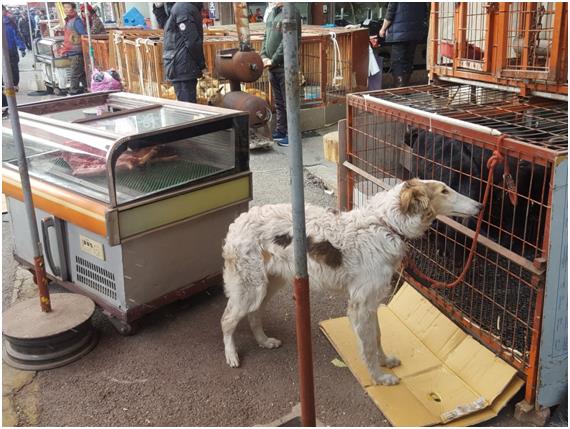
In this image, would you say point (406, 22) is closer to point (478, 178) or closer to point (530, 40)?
point (530, 40)

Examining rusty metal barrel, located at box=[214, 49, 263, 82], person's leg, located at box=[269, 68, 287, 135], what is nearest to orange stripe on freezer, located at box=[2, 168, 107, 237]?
rusty metal barrel, located at box=[214, 49, 263, 82]

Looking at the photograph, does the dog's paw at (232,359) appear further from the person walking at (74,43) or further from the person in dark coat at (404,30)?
the person walking at (74,43)

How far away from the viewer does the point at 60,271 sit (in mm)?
4398

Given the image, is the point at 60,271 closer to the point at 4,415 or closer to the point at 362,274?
the point at 4,415

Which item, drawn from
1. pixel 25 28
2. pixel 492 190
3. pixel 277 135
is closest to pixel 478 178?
pixel 492 190

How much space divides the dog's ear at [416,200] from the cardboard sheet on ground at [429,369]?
3.20 feet

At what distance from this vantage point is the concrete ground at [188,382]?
10.9 ft

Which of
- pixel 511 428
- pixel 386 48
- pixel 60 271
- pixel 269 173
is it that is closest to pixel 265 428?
pixel 511 428

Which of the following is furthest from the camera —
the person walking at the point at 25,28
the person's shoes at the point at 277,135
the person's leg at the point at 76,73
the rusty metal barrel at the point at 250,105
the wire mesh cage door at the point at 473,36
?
the person walking at the point at 25,28

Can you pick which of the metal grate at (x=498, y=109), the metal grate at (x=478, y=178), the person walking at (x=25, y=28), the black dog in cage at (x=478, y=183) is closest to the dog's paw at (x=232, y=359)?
the metal grate at (x=478, y=178)

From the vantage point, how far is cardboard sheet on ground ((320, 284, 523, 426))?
10.4 ft

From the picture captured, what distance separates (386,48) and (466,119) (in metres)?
8.45

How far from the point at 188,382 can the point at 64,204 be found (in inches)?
60.0

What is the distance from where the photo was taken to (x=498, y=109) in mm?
4141
